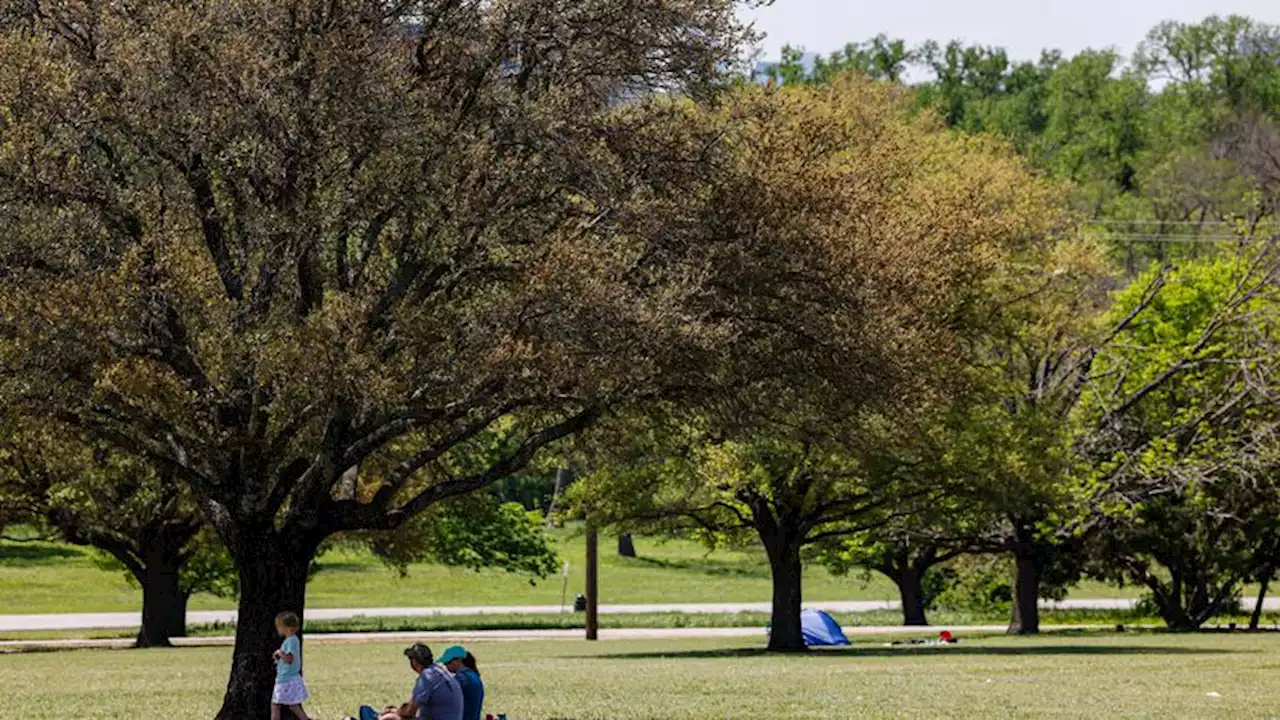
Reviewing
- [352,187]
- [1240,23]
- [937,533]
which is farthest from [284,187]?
[1240,23]

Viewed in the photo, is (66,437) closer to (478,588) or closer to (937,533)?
(937,533)

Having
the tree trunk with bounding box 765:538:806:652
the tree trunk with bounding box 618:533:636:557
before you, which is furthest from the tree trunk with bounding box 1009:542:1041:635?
the tree trunk with bounding box 618:533:636:557

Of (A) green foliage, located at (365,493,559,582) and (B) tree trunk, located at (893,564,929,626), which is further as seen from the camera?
(B) tree trunk, located at (893,564,929,626)

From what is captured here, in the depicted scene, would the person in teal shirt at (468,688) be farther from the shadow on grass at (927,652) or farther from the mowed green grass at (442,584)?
the mowed green grass at (442,584)

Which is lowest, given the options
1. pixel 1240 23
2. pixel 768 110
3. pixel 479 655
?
pixel 479 655

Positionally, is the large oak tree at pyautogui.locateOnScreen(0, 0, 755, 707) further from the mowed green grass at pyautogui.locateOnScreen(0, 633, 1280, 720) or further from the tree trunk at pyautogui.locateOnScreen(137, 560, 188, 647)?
the tree trunk at pyautogui.locateOnScreen(137, 560, 188, 647)

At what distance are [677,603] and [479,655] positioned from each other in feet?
93.5

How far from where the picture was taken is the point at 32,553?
71000 mm

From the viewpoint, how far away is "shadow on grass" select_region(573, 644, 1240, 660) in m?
35.1

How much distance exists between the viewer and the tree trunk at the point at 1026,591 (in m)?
45.9

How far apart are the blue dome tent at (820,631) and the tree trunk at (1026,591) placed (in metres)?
5.42

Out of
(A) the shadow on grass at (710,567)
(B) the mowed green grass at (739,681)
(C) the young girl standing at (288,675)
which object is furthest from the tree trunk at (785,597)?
(A) the shadow on grass at (710,567)

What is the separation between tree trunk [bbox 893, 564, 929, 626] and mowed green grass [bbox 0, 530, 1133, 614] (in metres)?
7.01

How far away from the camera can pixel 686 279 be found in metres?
19.2
